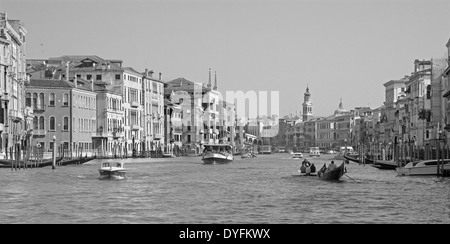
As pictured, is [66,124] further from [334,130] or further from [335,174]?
[334,130]

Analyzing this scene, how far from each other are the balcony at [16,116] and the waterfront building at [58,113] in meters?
7.10

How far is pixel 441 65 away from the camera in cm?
5253

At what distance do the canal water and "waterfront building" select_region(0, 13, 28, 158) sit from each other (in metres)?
13.0

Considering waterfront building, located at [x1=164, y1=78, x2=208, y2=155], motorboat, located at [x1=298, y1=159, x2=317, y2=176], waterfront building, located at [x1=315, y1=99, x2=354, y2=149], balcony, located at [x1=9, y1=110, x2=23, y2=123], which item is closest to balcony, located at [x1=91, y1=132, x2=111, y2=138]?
balcony, located at [x1=9, y1=110, x2=23, y2=123]

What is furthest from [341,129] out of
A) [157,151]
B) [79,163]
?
[79,163]

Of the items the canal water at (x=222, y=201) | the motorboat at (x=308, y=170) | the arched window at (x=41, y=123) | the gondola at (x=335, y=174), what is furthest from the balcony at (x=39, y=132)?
the gondola at (x=335, y=174)

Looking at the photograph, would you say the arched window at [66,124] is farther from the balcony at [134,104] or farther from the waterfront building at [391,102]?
the waterfront building at [391,102]

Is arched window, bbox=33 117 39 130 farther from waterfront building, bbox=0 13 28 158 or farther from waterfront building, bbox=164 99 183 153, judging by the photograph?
waterfront building, bbox=164 99 183 153

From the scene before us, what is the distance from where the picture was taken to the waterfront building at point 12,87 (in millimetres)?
42094

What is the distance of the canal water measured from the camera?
16.9 m

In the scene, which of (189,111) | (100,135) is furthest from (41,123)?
(189,111)

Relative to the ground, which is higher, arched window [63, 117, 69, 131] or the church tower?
the church tower

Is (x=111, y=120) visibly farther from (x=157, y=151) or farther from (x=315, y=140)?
(x=315, y=140)

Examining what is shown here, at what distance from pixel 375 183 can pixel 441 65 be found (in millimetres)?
25829
